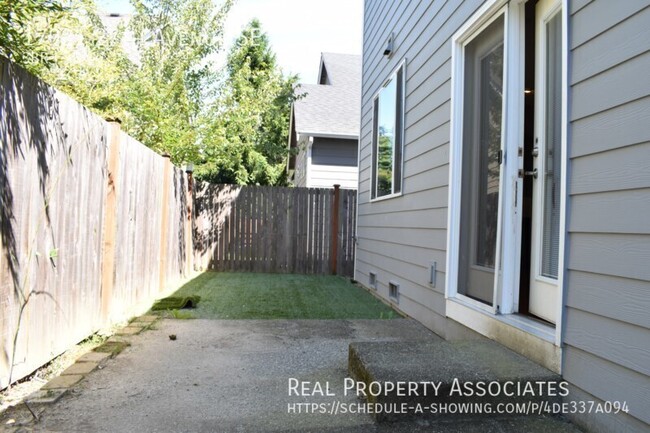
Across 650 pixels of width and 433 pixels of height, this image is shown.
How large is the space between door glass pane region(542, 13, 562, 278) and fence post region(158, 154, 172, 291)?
4757mm

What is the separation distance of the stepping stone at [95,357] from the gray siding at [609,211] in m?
2.92

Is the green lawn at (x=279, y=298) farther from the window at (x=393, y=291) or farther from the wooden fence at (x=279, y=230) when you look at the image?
the wooden fence at (x=279, y=230)

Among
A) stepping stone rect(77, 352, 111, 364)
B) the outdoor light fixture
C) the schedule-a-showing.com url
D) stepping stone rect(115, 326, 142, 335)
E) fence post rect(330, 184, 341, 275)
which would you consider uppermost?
the outdoor light fixture

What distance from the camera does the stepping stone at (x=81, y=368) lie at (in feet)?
9.92

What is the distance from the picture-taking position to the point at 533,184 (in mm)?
3078

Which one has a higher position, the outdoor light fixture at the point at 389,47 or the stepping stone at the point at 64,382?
the outdoor light fixture at the point at 389,47

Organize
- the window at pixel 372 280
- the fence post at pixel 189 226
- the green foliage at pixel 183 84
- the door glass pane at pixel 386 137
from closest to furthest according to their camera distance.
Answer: the door glass pane at pixel 386 137, the window at pixel 372 280, the green foliage at pixel 183 84, the fence post at pixel 189 226

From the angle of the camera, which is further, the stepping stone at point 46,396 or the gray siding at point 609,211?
the stepping stone at point 46,396

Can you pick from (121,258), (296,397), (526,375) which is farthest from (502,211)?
(121,258)

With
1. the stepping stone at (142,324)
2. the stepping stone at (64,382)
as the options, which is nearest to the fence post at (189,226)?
the stepping stone at (142,324)

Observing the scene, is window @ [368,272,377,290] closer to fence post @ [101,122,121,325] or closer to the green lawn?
the green lawn

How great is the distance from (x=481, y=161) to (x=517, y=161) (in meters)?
0.62

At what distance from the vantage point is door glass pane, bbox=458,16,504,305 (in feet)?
11.3

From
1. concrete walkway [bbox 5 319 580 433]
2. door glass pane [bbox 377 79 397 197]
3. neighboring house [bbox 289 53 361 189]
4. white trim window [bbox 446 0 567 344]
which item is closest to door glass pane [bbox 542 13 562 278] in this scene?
white trim window [bbox 446 0 567 344]
